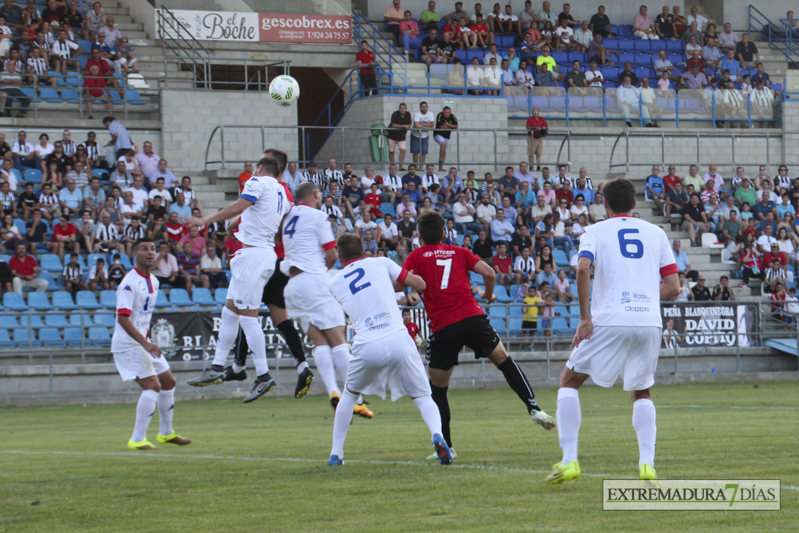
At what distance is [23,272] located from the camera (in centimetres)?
2000

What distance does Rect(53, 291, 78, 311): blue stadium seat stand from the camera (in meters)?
19.8

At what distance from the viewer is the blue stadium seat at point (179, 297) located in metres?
20.8

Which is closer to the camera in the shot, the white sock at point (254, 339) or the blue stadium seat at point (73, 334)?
the white sock at point (254, 339)

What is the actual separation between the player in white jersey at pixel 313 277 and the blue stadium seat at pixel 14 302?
10859 mm

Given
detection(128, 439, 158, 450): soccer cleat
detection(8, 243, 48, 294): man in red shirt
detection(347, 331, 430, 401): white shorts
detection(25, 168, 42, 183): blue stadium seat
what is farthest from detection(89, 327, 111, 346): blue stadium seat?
detection(347, 331, 430, 401): white shorts

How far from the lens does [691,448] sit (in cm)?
914

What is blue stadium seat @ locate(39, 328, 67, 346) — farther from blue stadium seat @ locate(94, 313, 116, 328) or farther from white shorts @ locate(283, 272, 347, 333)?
white shorts @ locate(283, 272, 347, 333)

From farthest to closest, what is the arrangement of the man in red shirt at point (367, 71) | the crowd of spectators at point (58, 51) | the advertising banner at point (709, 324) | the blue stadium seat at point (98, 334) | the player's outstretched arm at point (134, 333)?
the man in red shirt at point (367, 71) → the crowd of spectators at point (58, 51) → the advertising banner at point (709, 324) → the blue stadium seat at point (98, 334) → the player's outstretched arm at point (134, 333)

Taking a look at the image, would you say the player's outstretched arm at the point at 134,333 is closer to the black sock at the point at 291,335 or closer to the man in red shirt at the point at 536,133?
the black sock at the point at 291,335

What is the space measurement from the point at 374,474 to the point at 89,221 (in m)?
14.6

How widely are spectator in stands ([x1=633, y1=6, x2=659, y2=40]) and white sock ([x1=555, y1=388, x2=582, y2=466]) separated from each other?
30.3 m

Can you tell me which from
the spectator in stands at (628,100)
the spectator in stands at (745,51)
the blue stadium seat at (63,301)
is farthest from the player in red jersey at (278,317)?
the spectator in stands at (745,51)

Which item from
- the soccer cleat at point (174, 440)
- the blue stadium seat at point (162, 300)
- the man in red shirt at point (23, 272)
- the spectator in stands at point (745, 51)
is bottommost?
the soccer cleat at point (174, 440)

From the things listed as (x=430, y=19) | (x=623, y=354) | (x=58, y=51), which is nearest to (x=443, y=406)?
(x=623, y=354)
